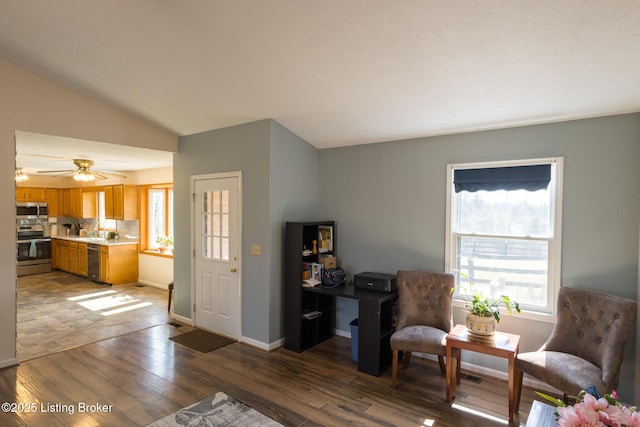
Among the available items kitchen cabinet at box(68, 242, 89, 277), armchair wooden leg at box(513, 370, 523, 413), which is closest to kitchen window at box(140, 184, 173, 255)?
kitchen cabinet at box(68, 242, 89, 277)

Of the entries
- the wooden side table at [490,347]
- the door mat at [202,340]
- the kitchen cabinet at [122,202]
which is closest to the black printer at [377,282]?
the wooden side table at [490,347]

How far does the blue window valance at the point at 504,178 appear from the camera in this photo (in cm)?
314

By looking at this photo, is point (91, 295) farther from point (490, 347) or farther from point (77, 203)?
point (490, 347)

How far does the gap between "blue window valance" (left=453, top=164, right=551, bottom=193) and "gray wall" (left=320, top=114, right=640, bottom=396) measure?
13cm

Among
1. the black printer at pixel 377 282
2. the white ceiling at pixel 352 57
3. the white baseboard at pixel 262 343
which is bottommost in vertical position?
the white baseboard at pixel 262 343

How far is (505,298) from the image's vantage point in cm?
290

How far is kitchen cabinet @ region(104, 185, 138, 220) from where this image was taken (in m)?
6.95

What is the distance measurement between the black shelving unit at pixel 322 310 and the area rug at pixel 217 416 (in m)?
1.14

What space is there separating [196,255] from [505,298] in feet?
11.8

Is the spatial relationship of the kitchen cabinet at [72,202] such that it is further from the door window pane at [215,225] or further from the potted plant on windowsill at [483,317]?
the potted plant on windowsill at [483,317]

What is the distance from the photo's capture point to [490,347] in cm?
278

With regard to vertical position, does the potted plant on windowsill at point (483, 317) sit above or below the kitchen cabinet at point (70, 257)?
above

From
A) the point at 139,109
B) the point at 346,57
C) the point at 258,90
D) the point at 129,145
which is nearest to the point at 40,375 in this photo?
the point at 129,145

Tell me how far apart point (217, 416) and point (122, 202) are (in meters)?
5.58
